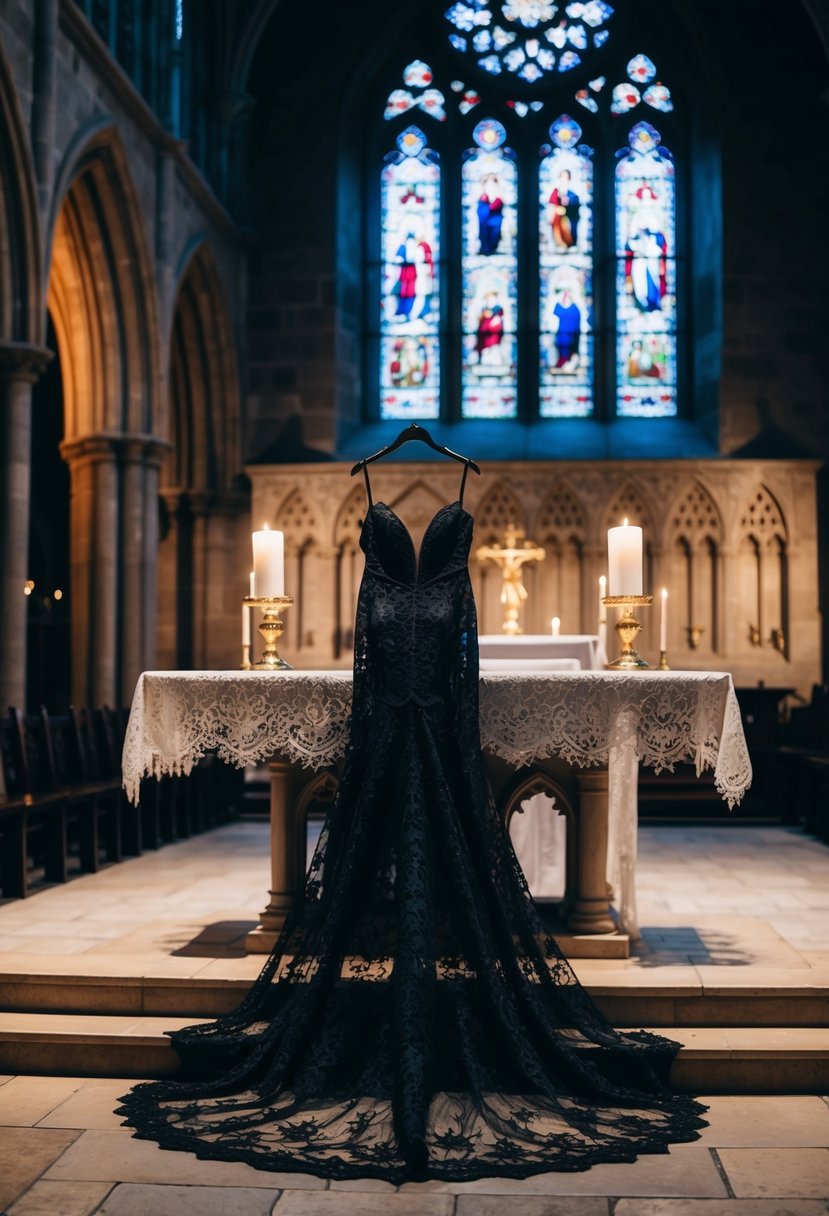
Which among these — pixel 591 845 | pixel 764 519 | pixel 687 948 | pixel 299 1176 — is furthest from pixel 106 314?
pixel 299 1176

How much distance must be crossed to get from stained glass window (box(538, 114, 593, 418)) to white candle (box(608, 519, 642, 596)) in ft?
29.7

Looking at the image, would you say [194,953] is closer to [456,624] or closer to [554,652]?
[456,624]

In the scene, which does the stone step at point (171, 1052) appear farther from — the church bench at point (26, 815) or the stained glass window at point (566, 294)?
the stained glass window at point (566, 294)

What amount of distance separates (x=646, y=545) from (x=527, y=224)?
3.70 m

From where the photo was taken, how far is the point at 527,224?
1413cm

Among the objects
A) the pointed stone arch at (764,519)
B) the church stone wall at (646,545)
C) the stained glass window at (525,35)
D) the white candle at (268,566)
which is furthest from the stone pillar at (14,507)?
the stained glass window at (525,35)

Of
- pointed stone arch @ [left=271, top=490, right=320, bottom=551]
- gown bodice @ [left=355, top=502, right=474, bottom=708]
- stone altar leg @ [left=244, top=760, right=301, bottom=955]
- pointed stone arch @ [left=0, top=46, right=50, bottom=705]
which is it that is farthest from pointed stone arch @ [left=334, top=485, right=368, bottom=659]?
gown bodice @ [left=355, top=502, right=474, bottom=708]

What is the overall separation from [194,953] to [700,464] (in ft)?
29.1

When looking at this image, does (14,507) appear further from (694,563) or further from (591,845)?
(694,563)

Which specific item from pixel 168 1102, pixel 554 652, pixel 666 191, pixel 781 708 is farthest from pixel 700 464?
pixel 168 1102

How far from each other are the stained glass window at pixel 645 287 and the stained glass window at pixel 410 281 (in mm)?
1883

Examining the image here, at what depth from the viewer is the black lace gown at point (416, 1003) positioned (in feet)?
11.6

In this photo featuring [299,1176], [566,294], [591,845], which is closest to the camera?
[299,1176]

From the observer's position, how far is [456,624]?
14.3 ft
